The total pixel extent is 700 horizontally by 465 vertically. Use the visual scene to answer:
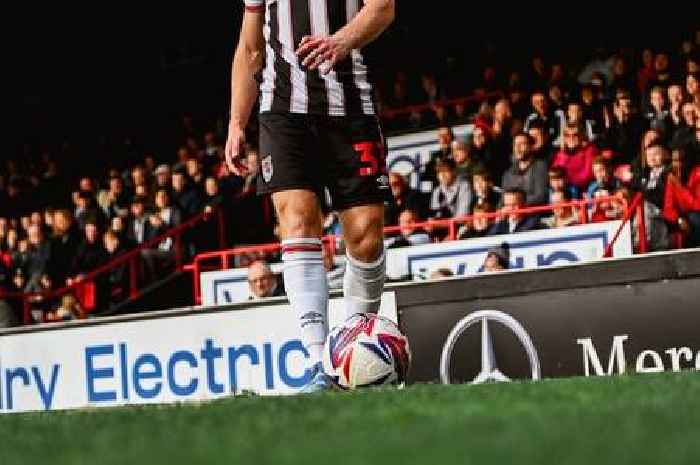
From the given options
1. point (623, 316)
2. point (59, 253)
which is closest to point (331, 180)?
point (623, 316)

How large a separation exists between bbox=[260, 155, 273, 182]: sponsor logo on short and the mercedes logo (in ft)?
10.3

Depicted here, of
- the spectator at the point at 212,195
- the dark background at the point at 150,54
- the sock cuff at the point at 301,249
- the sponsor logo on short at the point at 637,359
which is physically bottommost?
the sponsor logo on short at the point at 637,359

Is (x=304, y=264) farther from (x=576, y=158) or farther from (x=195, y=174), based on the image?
(x=195, y=174)

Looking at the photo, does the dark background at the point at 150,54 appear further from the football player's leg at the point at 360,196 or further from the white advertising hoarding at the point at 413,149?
the football player's leg at the point at 360,196

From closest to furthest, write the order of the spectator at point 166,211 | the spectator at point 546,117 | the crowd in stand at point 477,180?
the crowd in stand at point 477,180 → the spectator at point 546,117 → the spectator at point 166,211

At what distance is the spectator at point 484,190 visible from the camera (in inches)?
470

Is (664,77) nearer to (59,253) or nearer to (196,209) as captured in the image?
(196,209)

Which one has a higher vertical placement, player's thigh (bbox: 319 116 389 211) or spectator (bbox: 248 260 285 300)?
player's thigh (bbox: 319 116 389 211)

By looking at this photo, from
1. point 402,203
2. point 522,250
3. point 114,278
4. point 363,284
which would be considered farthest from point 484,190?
point 363,284

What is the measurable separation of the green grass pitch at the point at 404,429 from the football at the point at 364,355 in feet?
2.45

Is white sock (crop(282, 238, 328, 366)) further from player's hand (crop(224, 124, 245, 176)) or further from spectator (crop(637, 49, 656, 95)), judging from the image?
spectator (crop(637, 49, 656, 95))

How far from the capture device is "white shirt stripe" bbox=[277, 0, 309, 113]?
5.89 metres

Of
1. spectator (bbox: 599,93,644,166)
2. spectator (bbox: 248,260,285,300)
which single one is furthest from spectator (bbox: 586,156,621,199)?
spectator (bbox: 248,260,285,300)

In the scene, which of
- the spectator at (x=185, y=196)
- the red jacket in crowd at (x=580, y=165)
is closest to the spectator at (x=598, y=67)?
the red jacket in crowd at (x=580, y=165)
